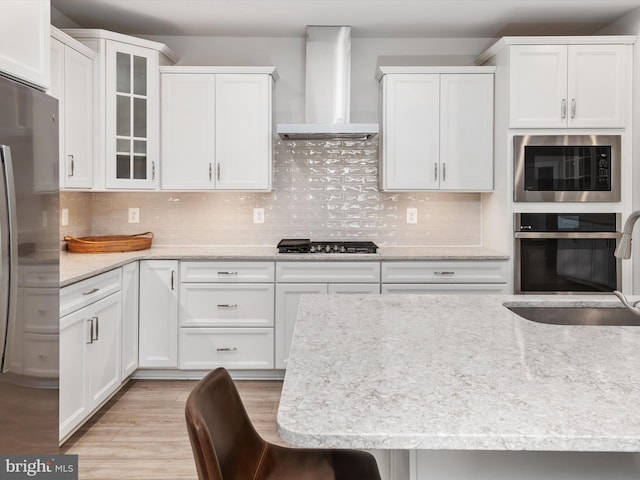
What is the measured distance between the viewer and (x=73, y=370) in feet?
8.43

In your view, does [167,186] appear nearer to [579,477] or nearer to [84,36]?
[84,36]

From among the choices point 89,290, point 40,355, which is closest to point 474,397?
point 40,355

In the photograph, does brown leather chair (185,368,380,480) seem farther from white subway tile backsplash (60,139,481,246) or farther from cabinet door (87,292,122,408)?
white subway tile backsplash (60,139,481,246)

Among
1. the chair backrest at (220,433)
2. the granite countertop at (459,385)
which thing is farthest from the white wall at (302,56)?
the chair backrest at (220,433)

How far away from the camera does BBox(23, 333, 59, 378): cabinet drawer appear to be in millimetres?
1848

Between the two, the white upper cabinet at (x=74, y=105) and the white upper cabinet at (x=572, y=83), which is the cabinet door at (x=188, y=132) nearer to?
the white upper cabinet at (x=74, y=105)

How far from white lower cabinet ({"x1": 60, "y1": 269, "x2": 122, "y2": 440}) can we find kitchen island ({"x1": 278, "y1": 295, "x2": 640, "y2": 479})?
5.13 ft

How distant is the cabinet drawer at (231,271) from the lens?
362 centimetres

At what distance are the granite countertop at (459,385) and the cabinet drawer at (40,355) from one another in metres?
1.02

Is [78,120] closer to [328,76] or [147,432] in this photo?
[328,76]

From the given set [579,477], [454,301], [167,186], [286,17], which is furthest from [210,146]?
[579,477]

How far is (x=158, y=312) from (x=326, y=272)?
3.99ft

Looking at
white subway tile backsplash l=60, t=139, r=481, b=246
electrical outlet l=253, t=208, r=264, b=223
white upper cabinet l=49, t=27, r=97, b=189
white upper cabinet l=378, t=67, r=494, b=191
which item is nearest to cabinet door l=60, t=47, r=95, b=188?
white upper cabinet l=49, t=27, r=97, b=189

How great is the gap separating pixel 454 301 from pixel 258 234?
8.10 ft
